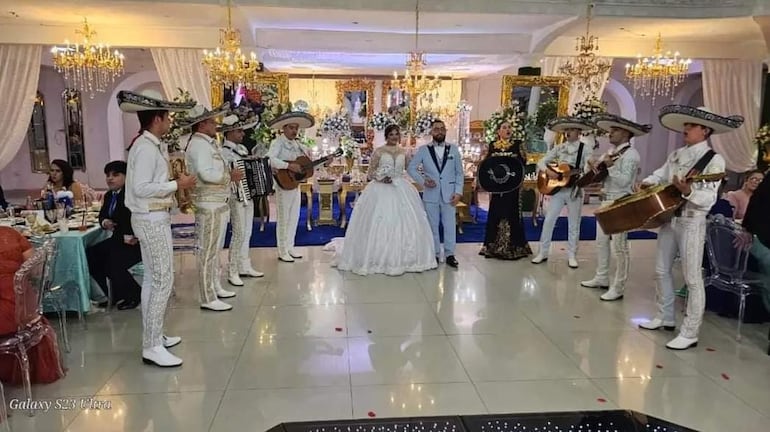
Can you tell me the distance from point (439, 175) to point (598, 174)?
1826mm

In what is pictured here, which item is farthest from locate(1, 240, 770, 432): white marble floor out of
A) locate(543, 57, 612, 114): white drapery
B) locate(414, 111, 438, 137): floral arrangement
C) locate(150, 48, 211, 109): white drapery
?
locate(543, 57, 612, 114): white drapery

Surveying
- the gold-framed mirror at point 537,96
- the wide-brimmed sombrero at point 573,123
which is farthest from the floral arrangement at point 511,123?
the gold-framed mirror at point 537,96

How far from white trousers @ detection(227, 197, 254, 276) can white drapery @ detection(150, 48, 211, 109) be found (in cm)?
429

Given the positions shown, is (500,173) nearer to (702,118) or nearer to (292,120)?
(292,120)

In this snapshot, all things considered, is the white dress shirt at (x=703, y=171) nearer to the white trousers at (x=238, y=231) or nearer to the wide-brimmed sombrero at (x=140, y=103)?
the wide-brimmed sombrero at (x=140, y=103)

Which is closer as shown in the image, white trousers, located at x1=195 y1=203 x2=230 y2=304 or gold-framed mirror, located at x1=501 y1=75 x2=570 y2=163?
white trousers, located at x1=195 y1=203 x2=230 y2=304

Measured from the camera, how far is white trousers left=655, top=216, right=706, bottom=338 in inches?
162

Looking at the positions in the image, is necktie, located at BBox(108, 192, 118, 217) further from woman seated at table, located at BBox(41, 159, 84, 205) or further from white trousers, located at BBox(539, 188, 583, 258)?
white trousers, located at BBox(539, 188, 583, 258)

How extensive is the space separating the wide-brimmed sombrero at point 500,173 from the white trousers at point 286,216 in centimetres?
239

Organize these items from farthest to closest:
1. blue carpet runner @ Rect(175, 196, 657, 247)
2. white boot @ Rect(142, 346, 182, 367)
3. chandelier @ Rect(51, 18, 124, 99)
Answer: chandelier @ Rect(51, 18, 124, 99), blue carpet runner @ Rect(175, 196, 657, 247), white boot @ Rect(142, 346, 182, 367)

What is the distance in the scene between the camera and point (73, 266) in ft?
15.1

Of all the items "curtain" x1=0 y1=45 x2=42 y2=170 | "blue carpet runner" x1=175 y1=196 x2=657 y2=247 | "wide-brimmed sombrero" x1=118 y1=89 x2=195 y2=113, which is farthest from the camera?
→ "curtain" x1=0 y1=45 x2=42 y2=170

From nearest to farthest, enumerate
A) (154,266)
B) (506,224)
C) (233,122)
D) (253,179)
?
(154,266)
(233,122)
(253,179)
(506,224)

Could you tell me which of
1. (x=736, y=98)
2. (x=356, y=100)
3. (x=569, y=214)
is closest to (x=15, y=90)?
(x=356, y=100)
